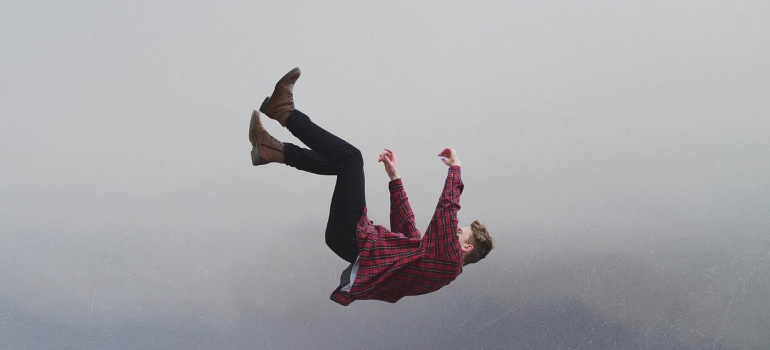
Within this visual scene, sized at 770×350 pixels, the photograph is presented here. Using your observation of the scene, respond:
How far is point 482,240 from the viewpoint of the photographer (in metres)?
4.90

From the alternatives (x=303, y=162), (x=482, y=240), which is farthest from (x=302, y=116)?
(x=482, y=240)

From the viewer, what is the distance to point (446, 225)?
467 cm

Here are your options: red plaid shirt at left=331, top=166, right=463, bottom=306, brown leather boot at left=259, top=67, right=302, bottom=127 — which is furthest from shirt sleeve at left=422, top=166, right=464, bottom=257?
brown leather boot at left=259, top=67, right=302, bottom=127

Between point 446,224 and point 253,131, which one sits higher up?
point 253,131

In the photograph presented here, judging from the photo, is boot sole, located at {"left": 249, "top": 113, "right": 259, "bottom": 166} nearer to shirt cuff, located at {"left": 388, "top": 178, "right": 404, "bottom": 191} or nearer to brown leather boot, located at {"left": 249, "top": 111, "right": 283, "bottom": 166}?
brown leather boot, located at {"left": 249, "top": 111, "right": 283, "bottom": 166}

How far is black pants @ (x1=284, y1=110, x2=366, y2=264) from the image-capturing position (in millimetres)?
4949

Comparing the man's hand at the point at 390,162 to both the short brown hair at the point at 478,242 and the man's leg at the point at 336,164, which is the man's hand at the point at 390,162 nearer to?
the man's leg at the point at 336,164

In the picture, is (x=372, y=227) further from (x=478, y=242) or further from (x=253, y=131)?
(x=253, y=131)

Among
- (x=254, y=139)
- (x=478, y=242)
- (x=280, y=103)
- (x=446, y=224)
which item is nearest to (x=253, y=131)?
(x=254, y=139)

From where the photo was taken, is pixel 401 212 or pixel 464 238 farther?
pixel 401 212

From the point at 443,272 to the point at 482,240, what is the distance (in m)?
0.33

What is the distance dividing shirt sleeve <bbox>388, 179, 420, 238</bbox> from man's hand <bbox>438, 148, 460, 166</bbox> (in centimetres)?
38

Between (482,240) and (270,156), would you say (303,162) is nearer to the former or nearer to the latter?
(270,156)

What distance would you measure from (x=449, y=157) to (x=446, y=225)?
456mm
